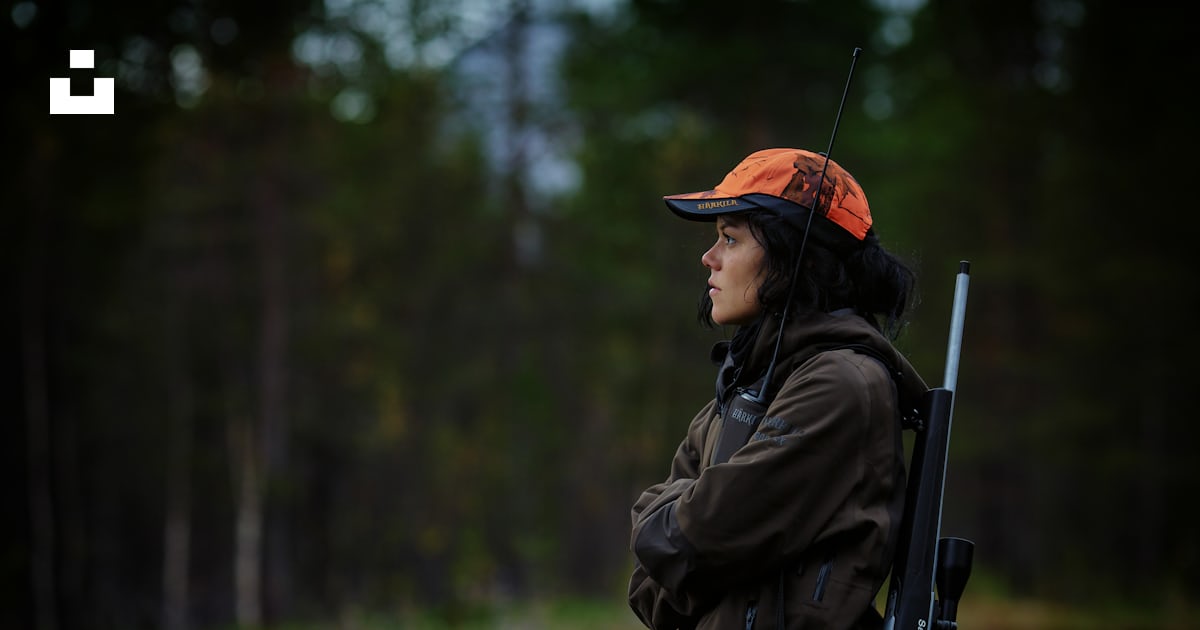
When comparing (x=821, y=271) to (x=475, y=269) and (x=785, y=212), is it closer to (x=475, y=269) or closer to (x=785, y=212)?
(x=785, y=212)

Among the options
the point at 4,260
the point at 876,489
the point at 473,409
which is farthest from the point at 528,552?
the point at 876,489

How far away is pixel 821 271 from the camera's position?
2328 mm

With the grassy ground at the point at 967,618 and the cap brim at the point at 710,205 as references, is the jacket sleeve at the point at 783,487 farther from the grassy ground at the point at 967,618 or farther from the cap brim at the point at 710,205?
the grassy ground at the point at 967,618

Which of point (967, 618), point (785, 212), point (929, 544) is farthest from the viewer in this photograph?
point (967, 618)

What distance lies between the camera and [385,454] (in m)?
17.8

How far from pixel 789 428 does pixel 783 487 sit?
0.11 m

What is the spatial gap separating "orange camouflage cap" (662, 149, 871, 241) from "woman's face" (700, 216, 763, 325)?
2.2 inches

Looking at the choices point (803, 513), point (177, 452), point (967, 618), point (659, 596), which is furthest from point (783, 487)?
point (177, 452)

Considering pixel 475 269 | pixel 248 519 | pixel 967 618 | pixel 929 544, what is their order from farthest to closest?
pixel 475 269 → pixel 248 519 → pixel 967 618 → pixel 929 544

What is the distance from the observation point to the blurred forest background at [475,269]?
1301 cm

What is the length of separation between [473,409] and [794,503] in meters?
16.6

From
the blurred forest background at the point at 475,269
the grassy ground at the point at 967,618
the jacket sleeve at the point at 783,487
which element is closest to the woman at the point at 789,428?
the jacket sleeve at the point at 783,487

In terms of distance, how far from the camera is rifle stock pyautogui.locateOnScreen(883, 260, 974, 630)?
2.21m

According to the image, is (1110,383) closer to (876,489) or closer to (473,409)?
(473,409)
